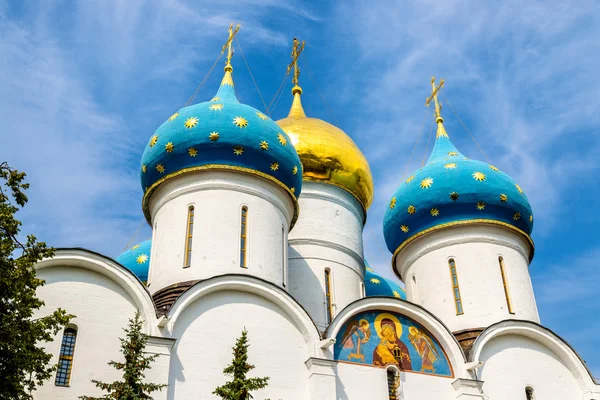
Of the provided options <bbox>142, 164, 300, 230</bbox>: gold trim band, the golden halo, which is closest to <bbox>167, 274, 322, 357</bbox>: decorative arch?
the golden halo

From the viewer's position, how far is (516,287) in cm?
1249

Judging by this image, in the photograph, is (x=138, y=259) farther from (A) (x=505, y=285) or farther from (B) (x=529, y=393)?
(B) (x=529, y=393)

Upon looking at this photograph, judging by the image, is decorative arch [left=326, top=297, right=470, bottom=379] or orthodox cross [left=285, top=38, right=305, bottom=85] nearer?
decorative arch [left=326, top=297, right=470, bottom=379]

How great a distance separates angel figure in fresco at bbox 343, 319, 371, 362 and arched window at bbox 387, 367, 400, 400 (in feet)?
1.53

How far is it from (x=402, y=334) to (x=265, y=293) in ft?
7.29

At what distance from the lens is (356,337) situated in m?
10.6

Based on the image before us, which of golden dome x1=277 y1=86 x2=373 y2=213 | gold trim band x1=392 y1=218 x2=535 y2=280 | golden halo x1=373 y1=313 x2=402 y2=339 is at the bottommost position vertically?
golden halo x1=373 y1=313 x2=402 y2=339

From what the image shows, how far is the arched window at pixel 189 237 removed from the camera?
10.9 m

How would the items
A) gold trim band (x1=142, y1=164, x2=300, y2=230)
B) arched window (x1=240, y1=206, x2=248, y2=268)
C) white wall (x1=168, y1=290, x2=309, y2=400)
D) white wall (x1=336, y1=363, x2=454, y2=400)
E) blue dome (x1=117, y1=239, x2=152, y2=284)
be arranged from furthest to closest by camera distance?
blue dome (x1=117, y1=239, x2=152, y2=284), gold trim band (x1=142, y1=164, x2=300, y2=230), arched window (x1=240, y1=206, x2=248, y2=268), white wall (x1=336, y1=363, x2=454, y2=400), white wall (x1=168, y1=290, x2=309, y2=400)

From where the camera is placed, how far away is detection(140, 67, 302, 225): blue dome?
1147 centimetres

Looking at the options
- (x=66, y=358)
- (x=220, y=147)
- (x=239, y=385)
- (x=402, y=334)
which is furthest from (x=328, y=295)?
(x=239, y=385)

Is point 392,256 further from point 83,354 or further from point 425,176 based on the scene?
point 83,354

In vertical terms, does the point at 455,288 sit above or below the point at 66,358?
above

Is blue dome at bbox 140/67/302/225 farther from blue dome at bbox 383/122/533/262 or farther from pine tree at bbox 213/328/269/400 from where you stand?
Result: pine tree at bbox 213/328/269/400
